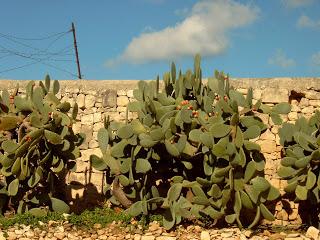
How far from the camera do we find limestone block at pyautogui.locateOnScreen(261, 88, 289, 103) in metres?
8.52

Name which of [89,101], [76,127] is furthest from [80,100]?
[76,127]

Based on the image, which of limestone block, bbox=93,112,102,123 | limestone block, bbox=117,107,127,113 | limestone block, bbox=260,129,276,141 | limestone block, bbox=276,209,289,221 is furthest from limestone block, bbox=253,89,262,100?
limestone block, bbox=93,112,102,123

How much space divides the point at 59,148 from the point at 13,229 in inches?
47.2

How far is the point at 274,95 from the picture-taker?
28.1ft

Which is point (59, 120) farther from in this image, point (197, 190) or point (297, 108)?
point (297, 108)

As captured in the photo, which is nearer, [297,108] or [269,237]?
[269,237]

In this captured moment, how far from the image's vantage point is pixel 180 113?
727cm

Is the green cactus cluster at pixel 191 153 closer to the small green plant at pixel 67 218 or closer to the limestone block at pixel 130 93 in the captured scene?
the small green plant at pixel 67 218

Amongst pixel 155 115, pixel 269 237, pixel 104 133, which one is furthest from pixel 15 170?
pixel 269 237

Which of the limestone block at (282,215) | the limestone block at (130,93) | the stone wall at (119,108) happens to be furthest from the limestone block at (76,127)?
the limestone block at (282,215)

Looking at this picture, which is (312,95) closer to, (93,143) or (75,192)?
(93,143)

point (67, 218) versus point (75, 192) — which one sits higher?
point (75, 192)

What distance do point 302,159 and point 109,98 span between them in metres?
3.15

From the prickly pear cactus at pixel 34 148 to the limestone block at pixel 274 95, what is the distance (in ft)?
9.12
